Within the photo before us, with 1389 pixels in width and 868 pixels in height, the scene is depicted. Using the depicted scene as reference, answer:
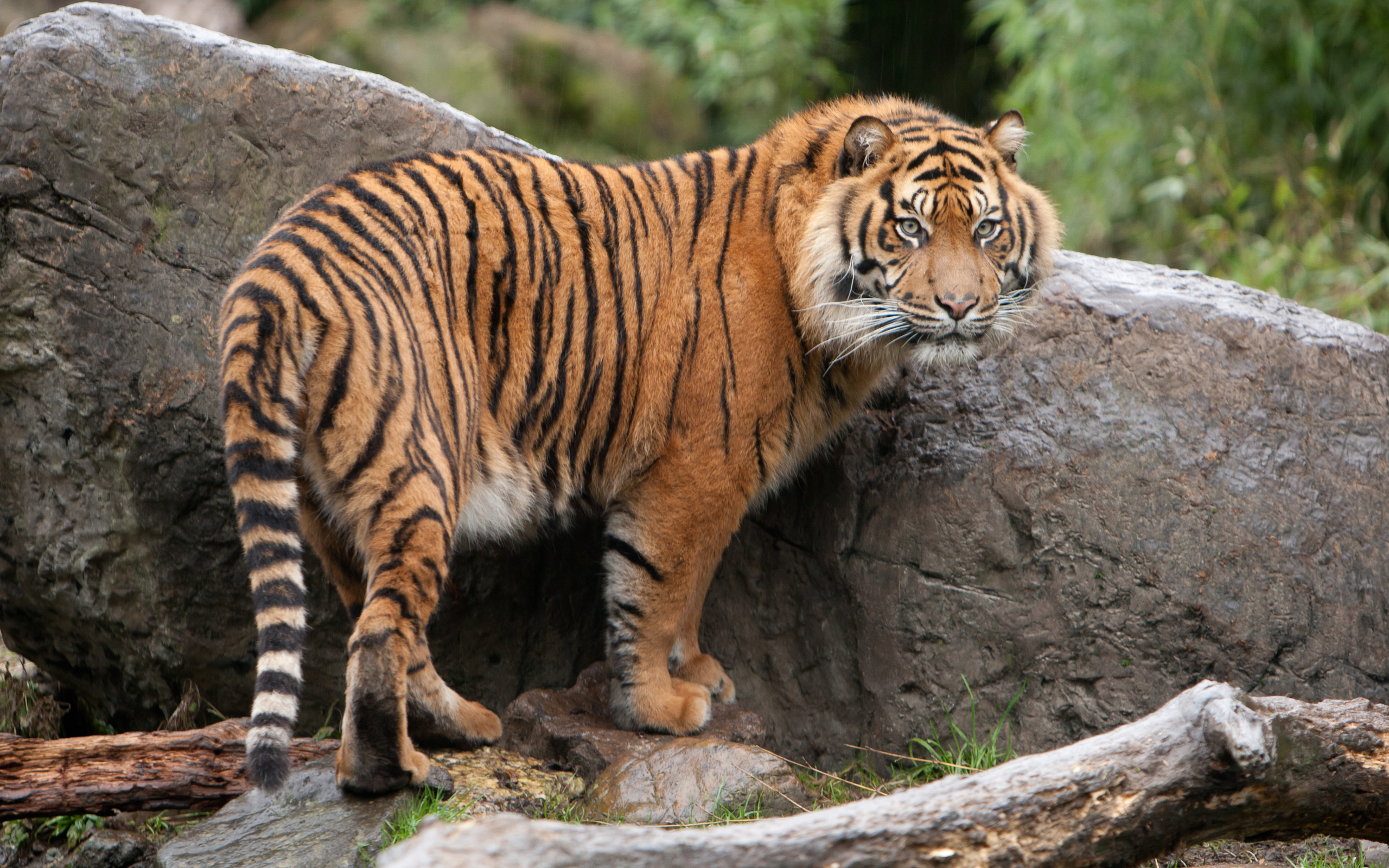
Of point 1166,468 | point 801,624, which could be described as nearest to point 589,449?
point 801,624

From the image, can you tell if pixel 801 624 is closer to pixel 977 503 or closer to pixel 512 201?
pixel 977 503

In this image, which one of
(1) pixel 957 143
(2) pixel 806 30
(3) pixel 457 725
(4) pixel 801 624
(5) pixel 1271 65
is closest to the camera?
(3) pixel 457 725

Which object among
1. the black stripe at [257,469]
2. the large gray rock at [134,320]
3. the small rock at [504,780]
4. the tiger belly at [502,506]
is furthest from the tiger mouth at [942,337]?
the large gray rock at [134,320]

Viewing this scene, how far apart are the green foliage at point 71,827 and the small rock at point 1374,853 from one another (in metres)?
3.73

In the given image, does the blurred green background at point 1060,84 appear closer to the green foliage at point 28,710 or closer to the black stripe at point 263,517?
the black stripe at point 263,517

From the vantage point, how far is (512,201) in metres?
3.81

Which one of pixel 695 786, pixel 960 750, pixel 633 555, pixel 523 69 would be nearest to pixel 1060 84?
pixel 523 69

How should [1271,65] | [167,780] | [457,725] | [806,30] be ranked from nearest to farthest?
[167,780]
[457,725]
[1271,65]
[806,30]

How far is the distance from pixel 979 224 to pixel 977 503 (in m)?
0.97

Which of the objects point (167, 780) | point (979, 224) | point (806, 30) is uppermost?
point (806, 30)

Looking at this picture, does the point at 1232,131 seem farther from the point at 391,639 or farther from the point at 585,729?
the point at 391,639

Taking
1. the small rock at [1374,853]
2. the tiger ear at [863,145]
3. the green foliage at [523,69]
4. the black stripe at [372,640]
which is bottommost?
the small rock at [1374,853]

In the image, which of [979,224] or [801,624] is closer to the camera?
[979,224]

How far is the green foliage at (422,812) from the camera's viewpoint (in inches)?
126
